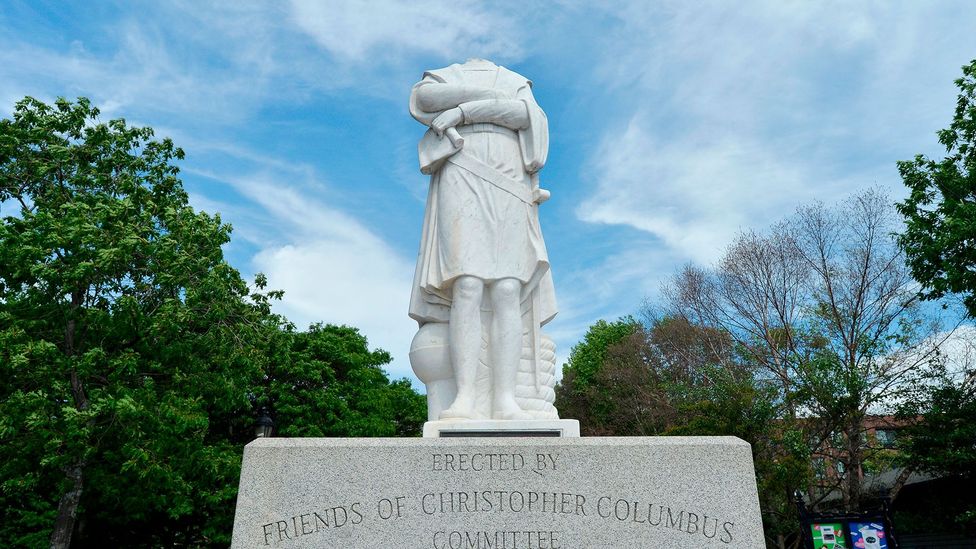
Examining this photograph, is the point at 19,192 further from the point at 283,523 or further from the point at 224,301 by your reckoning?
the point at 283,523

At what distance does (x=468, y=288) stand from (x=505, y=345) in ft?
1.91

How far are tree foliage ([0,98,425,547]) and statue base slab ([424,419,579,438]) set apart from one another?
10953mm

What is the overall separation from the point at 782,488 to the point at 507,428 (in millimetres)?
17693

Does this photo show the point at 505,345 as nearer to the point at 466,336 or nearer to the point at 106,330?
the point at 466,336

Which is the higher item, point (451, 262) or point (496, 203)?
point (496, 203)

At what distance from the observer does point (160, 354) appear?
56.3 ft

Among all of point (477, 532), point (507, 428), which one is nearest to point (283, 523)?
point (477, 532)

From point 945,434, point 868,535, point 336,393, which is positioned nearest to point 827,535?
point 868,535

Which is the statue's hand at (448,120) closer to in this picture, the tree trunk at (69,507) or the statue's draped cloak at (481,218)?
the statue's draped cloak at (481,218)

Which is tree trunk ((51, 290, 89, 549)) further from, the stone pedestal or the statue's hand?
the stone pedestal

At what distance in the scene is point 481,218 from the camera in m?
6.69

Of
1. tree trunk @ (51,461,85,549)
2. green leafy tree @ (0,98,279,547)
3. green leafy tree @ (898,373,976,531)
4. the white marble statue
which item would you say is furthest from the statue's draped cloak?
green leafy tree @ (898,373,976,531)

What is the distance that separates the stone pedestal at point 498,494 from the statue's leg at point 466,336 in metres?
1.03

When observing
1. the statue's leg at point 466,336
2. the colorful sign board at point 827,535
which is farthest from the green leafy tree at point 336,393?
the statue's leg at point 466,336
